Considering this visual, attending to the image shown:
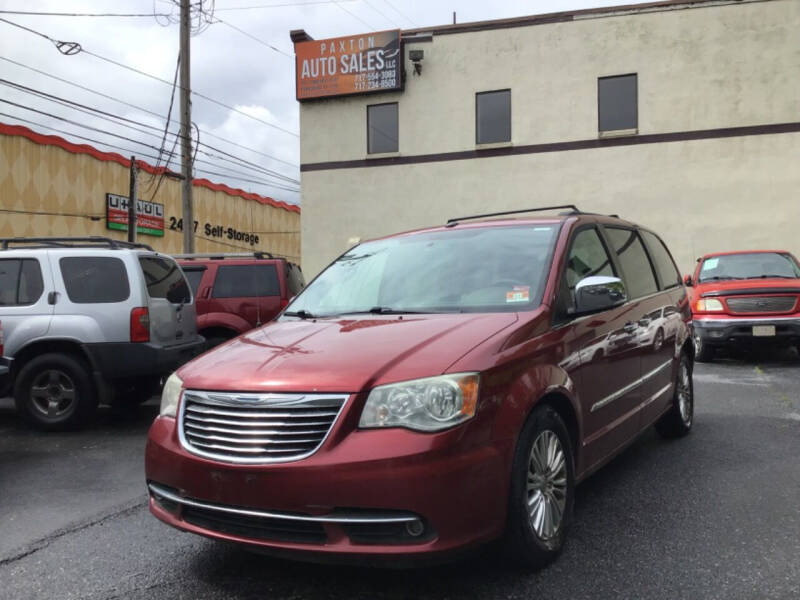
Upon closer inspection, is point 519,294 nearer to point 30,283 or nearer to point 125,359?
point 125,359

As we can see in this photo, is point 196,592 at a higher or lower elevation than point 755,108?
lower

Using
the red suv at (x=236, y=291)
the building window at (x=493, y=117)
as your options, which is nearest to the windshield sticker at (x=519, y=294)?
the red suv at (x=236, y=291)

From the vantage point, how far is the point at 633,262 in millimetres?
5180

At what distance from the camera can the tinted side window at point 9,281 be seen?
23.9ft

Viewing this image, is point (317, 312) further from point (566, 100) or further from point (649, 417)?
point (566, 100)

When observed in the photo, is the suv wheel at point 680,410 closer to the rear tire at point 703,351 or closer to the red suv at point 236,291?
the rear tire at point 703,351

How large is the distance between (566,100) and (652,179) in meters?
3.13

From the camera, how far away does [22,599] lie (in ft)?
10.7

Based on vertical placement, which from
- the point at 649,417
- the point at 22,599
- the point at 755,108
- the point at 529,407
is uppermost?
the point at 755,108

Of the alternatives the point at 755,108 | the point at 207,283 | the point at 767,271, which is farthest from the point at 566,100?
the point at 207,283

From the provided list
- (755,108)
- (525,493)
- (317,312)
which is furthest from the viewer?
(755,108)

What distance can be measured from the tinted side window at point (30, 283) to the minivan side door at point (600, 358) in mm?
5466

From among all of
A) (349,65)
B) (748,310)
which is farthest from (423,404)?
(349,65)

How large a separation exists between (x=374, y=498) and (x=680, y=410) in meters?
3.85
